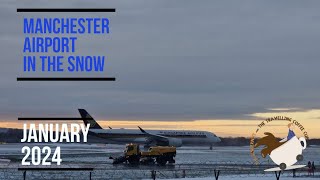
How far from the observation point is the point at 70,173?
39.2m

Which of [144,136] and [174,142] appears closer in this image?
[174,142]

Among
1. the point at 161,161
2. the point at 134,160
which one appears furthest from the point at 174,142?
the point at 134,160

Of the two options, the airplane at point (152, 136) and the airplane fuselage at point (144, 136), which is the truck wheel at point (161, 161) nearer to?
the airplane at point (152, 136)

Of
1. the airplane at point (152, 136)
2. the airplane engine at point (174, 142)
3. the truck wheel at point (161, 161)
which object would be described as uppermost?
the airplane at point (152, 136)

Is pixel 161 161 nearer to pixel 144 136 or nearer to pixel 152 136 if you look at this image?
pixel 152 136

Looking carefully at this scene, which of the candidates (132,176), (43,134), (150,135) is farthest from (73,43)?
(150,135)

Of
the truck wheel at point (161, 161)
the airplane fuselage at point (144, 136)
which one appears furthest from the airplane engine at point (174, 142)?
the truck wheel at point (161, 161)

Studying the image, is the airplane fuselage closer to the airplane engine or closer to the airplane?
the airplane

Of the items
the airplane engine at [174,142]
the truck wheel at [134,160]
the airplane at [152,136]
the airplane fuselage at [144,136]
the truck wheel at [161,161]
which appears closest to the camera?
the truck wheel at [161,161]

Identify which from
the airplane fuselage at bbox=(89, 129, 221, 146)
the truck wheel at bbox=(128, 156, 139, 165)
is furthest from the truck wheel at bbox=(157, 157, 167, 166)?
the airplane fuselage at bbox=(89, 129, 221, 146)

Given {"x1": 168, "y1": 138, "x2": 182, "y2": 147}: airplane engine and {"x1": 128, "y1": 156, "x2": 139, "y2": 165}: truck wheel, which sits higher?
{"x1": 168, "y1": 138, "x2": 182, "y2": 147}: airplane engine

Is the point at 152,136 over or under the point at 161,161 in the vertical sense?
over

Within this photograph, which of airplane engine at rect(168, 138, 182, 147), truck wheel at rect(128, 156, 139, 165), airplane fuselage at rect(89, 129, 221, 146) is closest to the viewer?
truck wheel at rect(128, 156, 139, 165)

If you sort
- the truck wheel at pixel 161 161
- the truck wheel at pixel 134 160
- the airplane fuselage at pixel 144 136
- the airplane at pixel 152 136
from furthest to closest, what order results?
the airplane fuselage at pixel 144 136, the airplane at pixel 152 136, the truck wheel at pixel 134 160, the truck wheel at pixel 161 161
